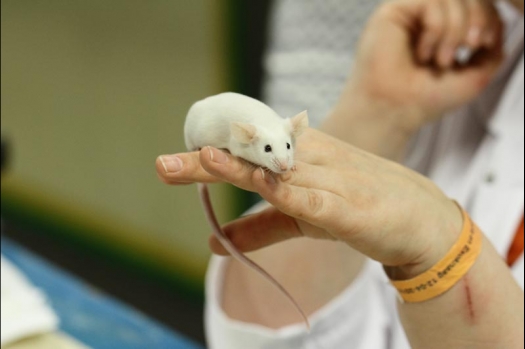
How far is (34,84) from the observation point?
1397 millimetres

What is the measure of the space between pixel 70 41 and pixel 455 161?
1178 millimetres

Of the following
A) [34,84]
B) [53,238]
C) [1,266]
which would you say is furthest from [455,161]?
[53,238]

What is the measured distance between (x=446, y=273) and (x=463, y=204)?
246 millimetres

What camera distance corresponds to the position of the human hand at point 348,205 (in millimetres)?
292

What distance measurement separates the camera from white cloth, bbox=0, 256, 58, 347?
564 mm

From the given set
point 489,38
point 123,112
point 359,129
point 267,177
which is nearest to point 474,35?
point 489,38

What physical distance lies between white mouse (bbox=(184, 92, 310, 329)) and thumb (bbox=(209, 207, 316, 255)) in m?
→ 0.06

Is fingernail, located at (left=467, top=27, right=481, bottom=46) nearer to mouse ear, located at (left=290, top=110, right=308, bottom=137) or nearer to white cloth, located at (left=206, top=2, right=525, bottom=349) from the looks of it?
white cloth, located at (left=206, top=2, right=525, bottom=349)

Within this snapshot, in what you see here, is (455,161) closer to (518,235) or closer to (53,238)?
(518,235)

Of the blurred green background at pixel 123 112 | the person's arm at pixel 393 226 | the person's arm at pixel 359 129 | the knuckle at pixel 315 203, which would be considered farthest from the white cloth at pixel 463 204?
the blurred green background at pixel 123 112

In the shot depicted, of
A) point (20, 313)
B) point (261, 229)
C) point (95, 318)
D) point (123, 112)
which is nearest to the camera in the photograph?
point (261, 229)

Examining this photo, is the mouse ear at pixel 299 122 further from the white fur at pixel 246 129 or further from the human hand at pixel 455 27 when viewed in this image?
the human hand at pixel 455 27

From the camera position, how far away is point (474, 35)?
0.64 meters

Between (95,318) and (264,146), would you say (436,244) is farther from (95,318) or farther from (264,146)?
(95,318)
